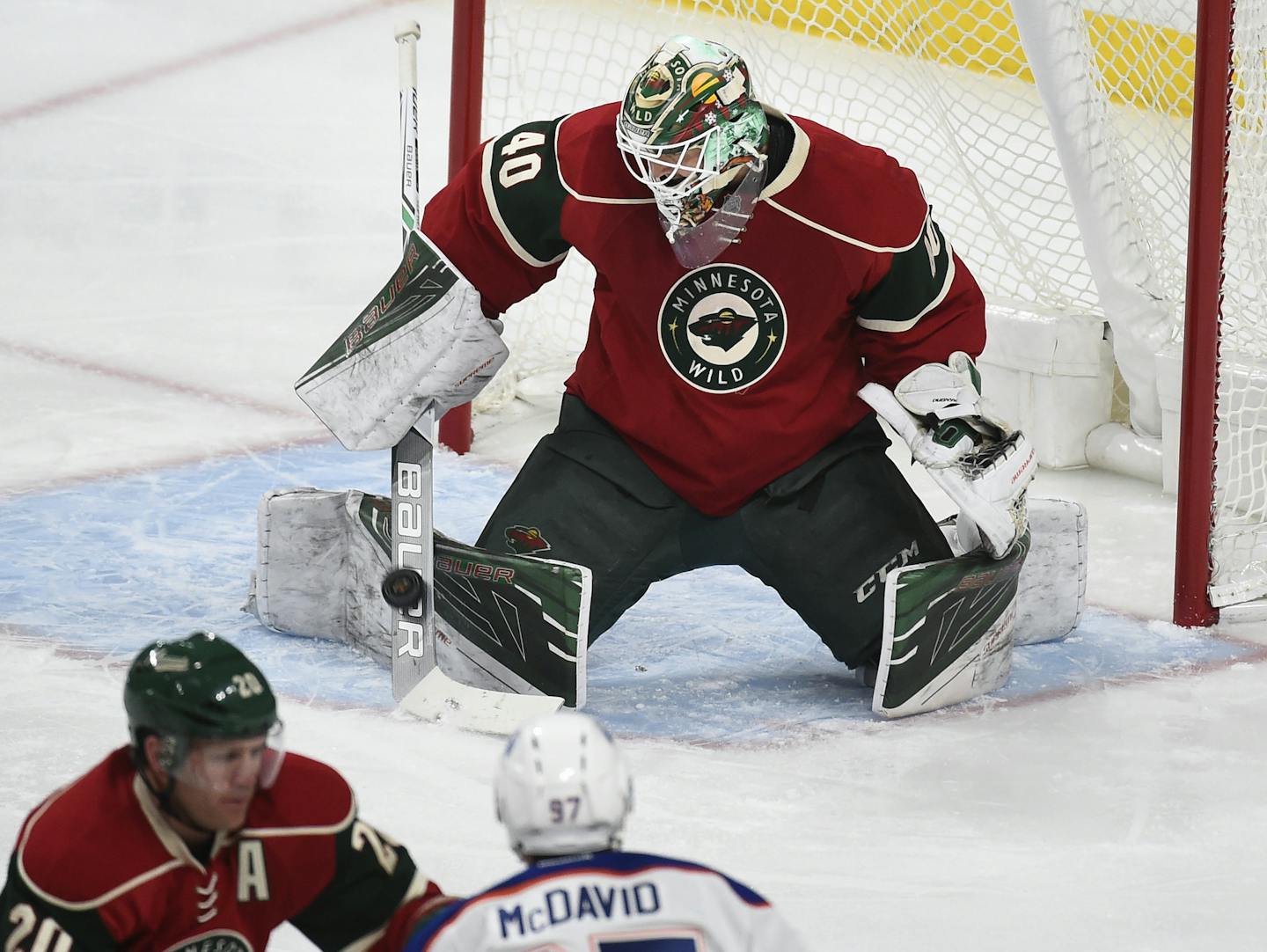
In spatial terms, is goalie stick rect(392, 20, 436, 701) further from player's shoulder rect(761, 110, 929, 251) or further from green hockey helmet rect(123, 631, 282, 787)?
green hockey helmet rect(123, 631, 282, 787)

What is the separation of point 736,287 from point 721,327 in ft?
0.22

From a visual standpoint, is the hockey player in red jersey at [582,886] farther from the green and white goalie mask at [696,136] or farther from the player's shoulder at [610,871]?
the green and white goalie mask at [696,136]

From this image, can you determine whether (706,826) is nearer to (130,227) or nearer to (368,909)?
(368,909)

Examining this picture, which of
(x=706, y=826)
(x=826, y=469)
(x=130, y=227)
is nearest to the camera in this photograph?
(x=706, y=826)

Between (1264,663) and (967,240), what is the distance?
2644mm

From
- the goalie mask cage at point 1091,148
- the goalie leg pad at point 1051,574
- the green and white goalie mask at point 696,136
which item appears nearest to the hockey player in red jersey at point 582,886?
the green and white goalie mask at point 696,136

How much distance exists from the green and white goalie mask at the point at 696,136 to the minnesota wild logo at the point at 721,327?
0.13 meters

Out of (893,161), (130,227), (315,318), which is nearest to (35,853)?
(893,161)

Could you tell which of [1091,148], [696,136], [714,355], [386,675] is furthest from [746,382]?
[1091,148]

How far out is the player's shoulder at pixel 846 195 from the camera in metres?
3.08

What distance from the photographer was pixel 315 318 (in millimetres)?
5910

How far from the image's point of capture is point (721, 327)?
124 inches

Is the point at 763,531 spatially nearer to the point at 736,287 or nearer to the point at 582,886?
the point at 736,287

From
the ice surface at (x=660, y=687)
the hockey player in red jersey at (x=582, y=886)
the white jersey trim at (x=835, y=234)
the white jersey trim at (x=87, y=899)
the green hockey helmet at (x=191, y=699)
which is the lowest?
the ice surface at (x=660, y=687)
